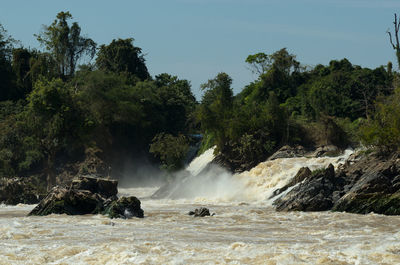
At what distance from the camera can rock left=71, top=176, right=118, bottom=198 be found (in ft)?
109

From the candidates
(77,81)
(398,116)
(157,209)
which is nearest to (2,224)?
(157,209)

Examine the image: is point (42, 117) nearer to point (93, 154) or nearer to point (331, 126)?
point (93, 154)

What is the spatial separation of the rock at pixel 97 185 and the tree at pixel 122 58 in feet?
118

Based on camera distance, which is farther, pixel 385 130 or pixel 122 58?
pixel 122 58

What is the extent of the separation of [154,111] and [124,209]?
31342 millimetres

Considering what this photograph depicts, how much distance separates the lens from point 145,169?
5412 centimetres

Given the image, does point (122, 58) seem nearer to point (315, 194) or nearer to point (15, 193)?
point (15, 193)

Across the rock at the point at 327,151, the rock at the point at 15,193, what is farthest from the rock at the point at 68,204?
the rock at the point at 327,151

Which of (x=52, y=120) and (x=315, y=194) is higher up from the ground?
(x=52, y=120)

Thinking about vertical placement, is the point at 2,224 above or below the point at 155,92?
below

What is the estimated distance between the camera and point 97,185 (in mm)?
34062

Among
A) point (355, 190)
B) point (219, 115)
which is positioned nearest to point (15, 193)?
point (219, 115)

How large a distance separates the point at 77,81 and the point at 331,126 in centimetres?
2768

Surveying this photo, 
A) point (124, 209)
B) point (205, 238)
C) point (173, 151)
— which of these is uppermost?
point (173, 151)
